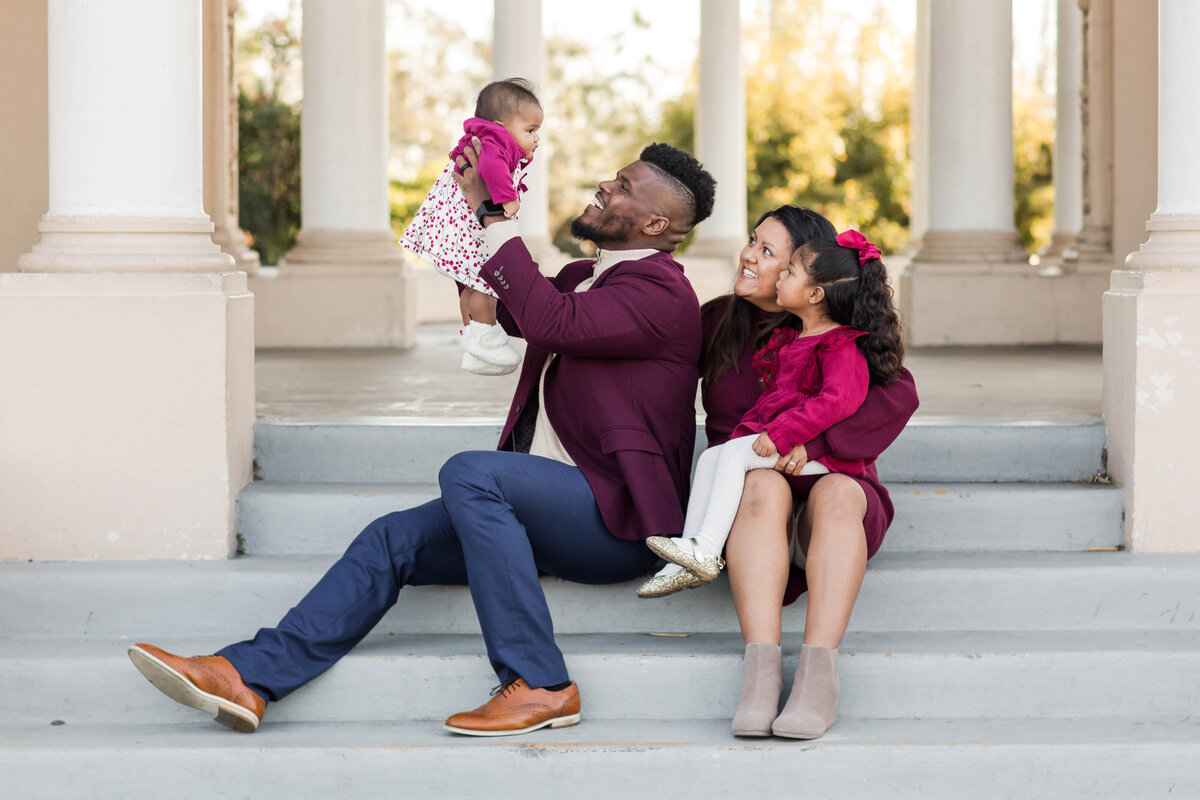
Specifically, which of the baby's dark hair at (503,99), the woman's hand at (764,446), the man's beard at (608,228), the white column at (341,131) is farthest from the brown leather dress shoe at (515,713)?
the white column at (341,131)

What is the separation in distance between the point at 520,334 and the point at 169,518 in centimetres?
132

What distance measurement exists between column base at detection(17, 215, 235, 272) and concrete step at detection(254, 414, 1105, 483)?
703 mm

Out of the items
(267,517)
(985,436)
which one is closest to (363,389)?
(267,517)

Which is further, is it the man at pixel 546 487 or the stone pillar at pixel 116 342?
the stone pillar at pixel 116 342

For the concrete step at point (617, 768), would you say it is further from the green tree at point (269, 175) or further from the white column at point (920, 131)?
the green tree at point (269, 175)

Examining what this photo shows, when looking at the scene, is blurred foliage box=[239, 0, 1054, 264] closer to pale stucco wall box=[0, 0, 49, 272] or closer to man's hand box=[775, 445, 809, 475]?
pale stucco wall box=[0, 0, 49, 272]

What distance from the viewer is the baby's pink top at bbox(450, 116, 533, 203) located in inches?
161

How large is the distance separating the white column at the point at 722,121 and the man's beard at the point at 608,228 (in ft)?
36.1

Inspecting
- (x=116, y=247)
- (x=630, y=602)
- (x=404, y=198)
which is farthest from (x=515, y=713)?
(x=404, y=198)

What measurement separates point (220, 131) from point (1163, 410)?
25.4 feet

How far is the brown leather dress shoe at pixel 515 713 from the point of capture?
3.84 meters

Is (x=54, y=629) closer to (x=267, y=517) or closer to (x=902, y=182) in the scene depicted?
(x=267, y=517)

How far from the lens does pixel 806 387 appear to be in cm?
416

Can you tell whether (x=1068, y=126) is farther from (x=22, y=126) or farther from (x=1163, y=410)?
(x=22, y=126)
